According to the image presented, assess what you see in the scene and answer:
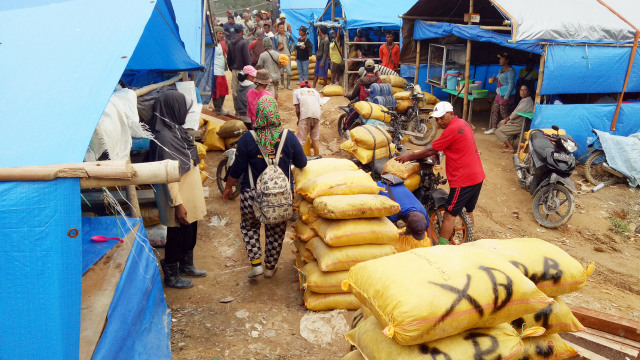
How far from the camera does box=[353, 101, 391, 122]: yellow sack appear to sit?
8195 mm

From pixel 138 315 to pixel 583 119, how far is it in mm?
8238

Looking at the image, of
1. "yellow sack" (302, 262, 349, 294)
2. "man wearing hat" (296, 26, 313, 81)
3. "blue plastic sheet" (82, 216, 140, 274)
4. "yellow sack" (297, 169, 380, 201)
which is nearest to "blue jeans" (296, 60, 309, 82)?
"man wearing hat" (296, 26, 313, 81)

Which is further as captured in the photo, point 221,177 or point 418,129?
point 418,129

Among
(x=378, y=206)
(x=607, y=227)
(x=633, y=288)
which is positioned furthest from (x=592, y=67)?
(x=378, y=206)

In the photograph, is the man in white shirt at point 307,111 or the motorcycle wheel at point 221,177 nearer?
the motorcycle wheel at point 221,177

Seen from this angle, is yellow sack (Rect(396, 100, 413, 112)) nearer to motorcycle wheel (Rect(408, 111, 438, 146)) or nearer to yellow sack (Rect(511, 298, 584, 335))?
motorcycle wheel (Rect(408, 111, 438, 146))

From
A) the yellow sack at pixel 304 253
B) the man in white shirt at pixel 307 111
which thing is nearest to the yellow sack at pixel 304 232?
the yellow sack at pixel 304 253

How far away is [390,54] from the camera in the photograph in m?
13.0

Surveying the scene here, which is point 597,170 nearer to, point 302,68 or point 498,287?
point 498,287

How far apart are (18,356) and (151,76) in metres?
4.38

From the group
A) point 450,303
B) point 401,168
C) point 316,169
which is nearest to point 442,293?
point 450,303

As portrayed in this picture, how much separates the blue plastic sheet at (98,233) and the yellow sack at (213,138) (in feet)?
17.7

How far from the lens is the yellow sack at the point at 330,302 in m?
3.91

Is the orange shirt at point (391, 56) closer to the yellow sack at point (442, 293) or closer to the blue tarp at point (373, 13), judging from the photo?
the blue tarp at point (373, 13)
